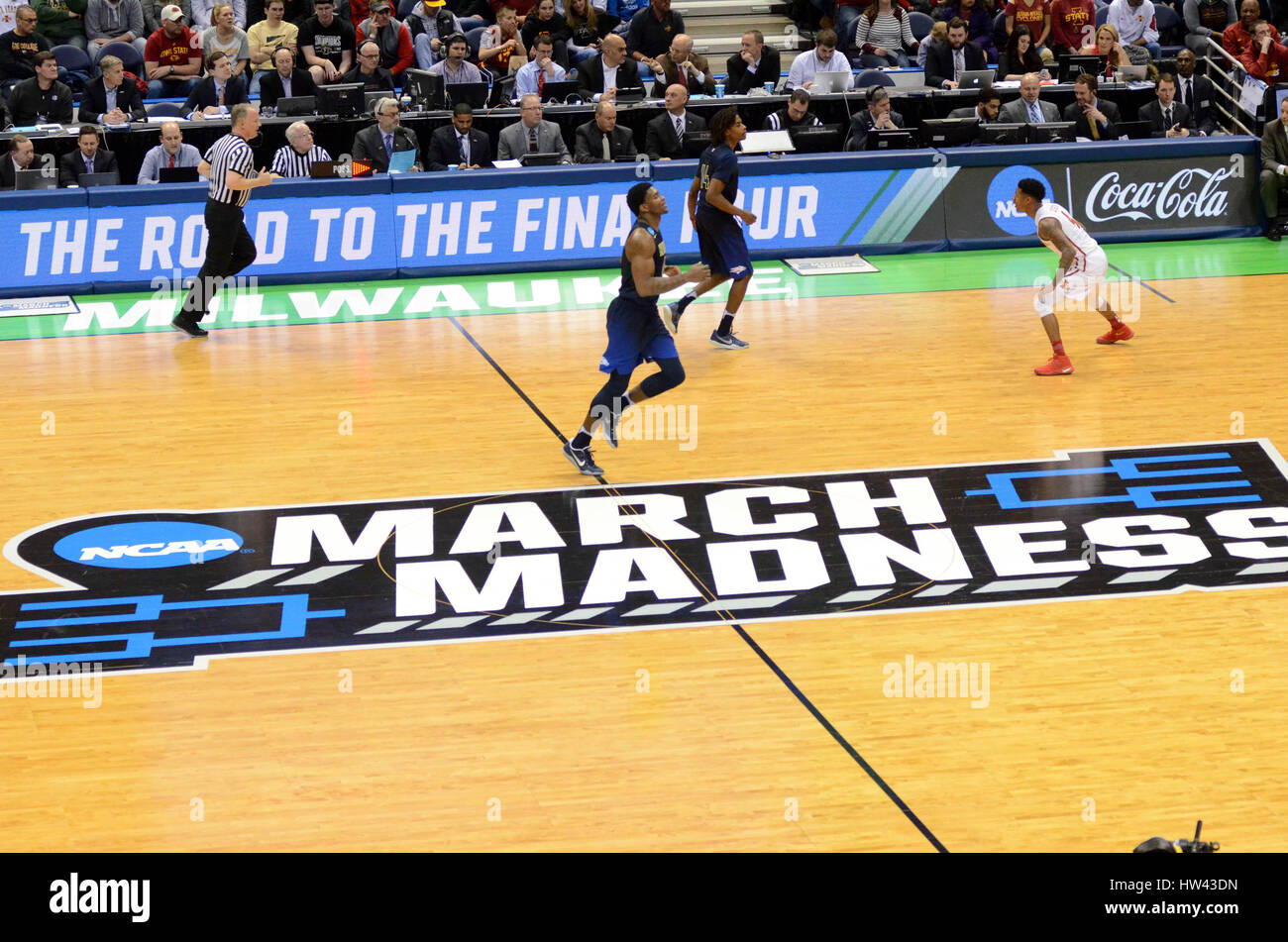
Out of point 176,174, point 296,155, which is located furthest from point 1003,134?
point 176,174

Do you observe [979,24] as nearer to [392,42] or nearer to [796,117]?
[796,117]

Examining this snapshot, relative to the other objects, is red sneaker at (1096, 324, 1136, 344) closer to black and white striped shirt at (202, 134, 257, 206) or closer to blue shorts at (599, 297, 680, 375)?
blue shorts at (599, 297, 680, 375)

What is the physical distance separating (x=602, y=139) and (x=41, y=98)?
6543 millimetres

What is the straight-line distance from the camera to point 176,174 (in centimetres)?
1708

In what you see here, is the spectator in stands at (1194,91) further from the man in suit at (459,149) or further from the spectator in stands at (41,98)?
the spectator in stands at (41,98)

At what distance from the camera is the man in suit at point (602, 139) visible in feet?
60.1

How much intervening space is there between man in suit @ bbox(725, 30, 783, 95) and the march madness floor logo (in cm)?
1090

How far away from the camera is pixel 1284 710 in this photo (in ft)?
25.7

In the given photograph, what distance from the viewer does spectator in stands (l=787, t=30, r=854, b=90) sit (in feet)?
67.5

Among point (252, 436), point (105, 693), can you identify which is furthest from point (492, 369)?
point (105, 693)

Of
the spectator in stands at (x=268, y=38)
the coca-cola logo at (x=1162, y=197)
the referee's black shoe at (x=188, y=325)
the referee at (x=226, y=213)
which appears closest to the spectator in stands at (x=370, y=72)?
the spectator in stands at (x=268, y=38)

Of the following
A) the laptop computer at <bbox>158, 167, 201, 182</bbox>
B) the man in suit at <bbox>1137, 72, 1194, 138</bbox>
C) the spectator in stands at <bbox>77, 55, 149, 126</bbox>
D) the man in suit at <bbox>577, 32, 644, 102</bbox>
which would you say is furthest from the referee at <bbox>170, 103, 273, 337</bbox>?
the man in suit at <bbox>1137, 72, 1194, 138</bbox>

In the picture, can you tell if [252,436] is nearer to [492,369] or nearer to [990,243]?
[492,369]
